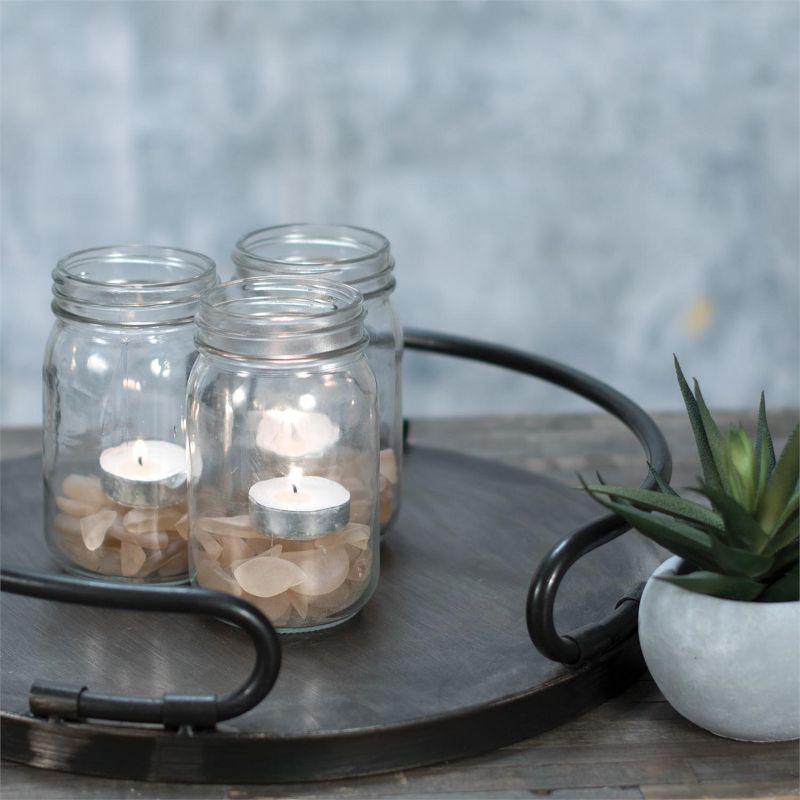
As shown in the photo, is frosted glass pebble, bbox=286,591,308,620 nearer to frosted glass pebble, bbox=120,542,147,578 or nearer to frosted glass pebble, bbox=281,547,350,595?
frosted glass pebble, bbox=281,547,350,595

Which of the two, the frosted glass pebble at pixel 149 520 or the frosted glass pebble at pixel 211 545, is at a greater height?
the frosted glass pebble at pixel 211 545

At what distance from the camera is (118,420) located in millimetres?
820

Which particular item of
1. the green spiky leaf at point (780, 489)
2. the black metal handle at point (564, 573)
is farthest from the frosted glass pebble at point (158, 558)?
the green spiky leaf at point (780, 489)

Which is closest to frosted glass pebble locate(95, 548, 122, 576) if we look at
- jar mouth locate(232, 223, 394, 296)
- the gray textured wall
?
jar mouth locate(232, 223, 394, 296)

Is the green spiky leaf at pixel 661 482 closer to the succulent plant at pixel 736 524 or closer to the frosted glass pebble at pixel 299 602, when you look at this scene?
the succulent plant at pixel 736 524

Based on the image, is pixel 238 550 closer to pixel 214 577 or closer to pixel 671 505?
pixel 214 577

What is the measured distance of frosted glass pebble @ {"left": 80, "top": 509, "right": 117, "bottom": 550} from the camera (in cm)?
80

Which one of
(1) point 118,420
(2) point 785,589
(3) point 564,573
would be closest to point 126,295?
(1) point 118,420

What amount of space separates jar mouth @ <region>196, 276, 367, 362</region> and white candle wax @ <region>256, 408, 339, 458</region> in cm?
5

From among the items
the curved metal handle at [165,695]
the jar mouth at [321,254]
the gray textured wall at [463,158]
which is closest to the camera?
the curved metal handle at [165,695]

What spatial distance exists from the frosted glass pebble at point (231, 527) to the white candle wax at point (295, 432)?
47 mm

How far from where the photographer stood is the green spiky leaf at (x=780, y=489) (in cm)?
67

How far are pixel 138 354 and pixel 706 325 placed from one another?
1269 millimetres

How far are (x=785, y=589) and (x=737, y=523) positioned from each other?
46 mm
